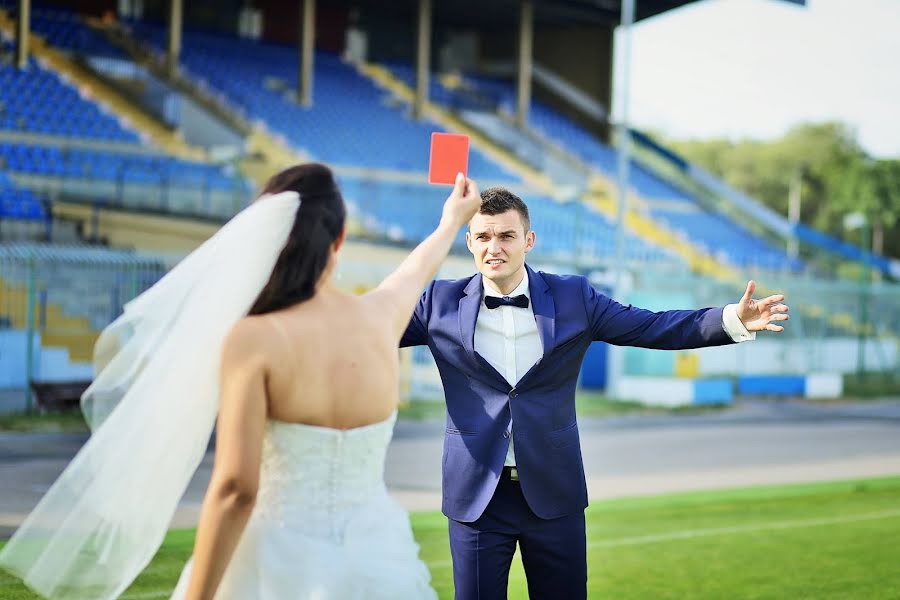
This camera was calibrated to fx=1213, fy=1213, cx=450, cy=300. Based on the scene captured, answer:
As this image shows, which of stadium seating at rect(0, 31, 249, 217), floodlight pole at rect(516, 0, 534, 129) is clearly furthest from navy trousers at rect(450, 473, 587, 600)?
floodlight pole at rect(516, 0, 534, 129)

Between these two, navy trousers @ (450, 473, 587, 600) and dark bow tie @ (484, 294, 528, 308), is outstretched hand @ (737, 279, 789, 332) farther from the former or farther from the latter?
navy trousers @ (450, 473, 587, 600)

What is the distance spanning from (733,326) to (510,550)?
108cm

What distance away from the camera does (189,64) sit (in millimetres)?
29484

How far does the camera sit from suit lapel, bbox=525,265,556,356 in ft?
13.5

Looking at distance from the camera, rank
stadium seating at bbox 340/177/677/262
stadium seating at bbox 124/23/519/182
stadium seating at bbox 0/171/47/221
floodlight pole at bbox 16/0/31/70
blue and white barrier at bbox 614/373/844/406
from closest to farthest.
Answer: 1. stadium seating at bbox 0/171/47/221
2. blue and white barrier at bbox 614/373/844/406
3. stadium seating at bbox 340/177/677/262
4. floodlight pole at bbox 16/0/31/70
5. stadium seating at bbox 124/23/519/182

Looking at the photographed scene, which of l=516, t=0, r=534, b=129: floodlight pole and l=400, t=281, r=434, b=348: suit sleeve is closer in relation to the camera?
l=400, t=281, r=434, b=348: suit sleeve

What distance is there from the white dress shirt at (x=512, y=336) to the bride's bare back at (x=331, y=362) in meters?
1.15

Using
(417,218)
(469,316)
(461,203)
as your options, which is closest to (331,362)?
(461,203)

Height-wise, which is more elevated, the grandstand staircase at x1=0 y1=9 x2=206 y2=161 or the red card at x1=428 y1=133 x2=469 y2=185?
the grandstand staircase at x1=0 y1=9 x2=206 y2=161

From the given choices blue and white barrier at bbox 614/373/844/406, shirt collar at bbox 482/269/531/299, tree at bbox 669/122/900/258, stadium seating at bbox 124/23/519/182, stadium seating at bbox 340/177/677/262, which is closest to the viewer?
shirt collar at bbox 482/269/531/299

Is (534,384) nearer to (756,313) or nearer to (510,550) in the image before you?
(510,550)

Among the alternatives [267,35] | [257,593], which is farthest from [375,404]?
[267,35]

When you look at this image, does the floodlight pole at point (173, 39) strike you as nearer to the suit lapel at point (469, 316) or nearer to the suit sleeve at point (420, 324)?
the suit sleeve at point (420, 324)

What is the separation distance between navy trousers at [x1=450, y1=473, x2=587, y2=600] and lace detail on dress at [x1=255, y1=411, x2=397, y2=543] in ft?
3.98
